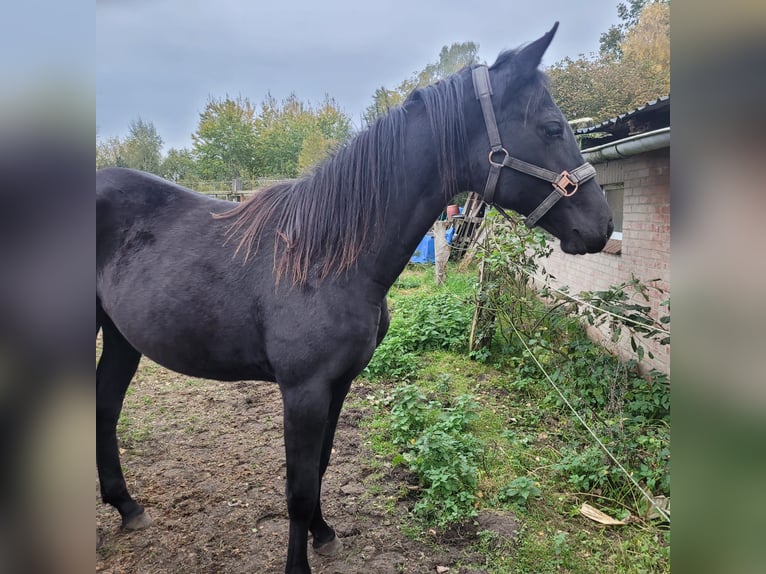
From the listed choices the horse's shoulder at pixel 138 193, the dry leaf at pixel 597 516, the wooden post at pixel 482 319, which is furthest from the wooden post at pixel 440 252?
the horse's shoulder at pixel 138 193

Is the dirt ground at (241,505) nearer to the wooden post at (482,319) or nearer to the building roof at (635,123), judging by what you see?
the wooden post at (482,319)

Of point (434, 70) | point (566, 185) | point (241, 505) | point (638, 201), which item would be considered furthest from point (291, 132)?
point (566, 185)

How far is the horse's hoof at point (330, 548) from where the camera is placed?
2.28 meters

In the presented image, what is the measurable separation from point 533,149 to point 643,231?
124 inches

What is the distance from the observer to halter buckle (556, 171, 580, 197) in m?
1.67

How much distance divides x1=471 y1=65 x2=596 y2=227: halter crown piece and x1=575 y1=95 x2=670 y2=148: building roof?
2.72 meters

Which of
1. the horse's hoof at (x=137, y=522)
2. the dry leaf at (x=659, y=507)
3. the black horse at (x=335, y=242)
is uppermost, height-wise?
the black horse at (x=335, y=242)

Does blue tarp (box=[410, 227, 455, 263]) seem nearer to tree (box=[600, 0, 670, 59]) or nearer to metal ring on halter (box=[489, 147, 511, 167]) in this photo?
metal ring on halter (box=[489, 147, 511, 167])

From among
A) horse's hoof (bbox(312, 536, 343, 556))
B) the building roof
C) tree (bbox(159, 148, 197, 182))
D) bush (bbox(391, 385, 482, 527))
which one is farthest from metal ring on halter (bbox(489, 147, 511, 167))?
tree (bbox(159, 148, 197, 182))

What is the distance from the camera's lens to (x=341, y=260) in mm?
1821

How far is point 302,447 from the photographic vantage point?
6.04 feet

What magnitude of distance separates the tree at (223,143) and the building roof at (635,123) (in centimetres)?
1760
